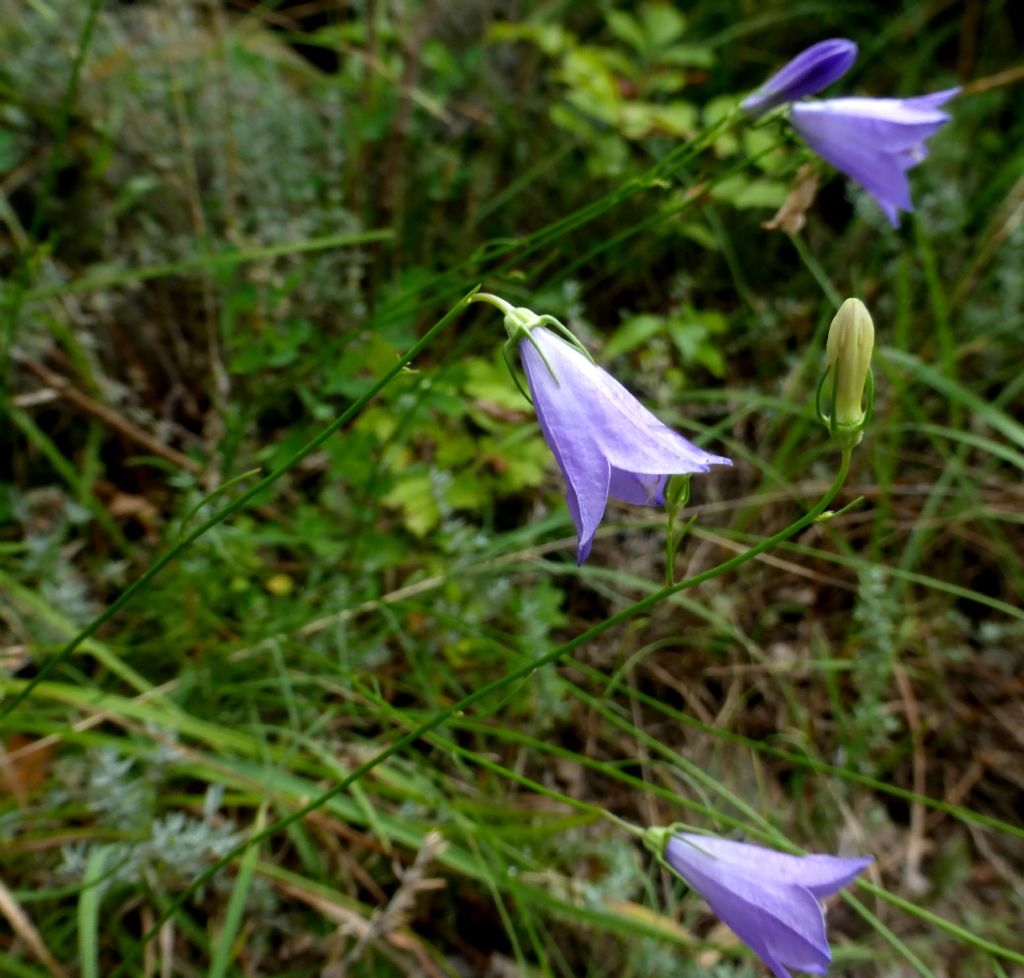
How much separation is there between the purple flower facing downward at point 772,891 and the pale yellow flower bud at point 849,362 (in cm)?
49

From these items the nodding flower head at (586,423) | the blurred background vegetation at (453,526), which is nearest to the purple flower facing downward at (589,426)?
the nodding flower head at (586,423)

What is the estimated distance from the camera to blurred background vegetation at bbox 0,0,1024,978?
1.61m

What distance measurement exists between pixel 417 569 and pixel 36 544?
2.54ft

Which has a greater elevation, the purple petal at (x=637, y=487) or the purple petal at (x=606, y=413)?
Result: the purple petal at (x=606, y=413)

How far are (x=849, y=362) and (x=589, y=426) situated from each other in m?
0.24

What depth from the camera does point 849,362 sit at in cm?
84

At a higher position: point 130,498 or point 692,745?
point 130,498

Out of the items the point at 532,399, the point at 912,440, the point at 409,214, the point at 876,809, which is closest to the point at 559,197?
the point at 409,214

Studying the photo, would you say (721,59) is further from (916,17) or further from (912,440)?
(912,440)

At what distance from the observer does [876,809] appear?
1.99 m

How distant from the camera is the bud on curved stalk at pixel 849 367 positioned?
2.74 ft

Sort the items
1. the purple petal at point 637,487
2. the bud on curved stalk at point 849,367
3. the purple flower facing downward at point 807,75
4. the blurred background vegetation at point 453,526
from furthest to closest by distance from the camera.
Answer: the blurred background vegetation at point 453,526 → the purple flower facing downward at point 807,75 → the purple petal at point 637,487 → the bud on curved stalk at point 849,367

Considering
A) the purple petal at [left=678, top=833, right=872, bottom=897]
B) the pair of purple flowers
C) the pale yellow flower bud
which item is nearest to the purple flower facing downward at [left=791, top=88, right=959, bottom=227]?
the pair of purple flowers

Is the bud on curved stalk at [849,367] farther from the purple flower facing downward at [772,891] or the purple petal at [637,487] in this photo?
the purple flower facing downward at [772,891]
